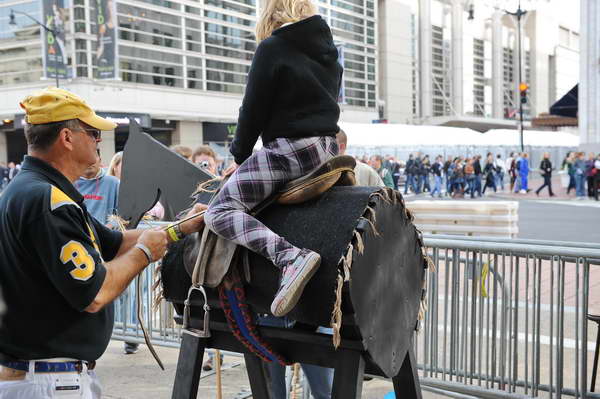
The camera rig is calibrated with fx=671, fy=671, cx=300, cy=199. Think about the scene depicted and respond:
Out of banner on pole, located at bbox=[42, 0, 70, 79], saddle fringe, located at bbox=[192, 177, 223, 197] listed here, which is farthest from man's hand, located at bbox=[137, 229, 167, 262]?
banner on pole, located at bbox=[42, 0, 70, 79]

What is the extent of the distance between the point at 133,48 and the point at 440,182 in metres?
29.1

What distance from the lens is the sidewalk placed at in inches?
214

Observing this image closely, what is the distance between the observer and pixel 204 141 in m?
58.1

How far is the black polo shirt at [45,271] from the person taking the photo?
2.48 m

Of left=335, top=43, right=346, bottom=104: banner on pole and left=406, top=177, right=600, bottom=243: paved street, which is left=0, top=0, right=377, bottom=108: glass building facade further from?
left=406, top=177, right=600, bottom=243: paved street

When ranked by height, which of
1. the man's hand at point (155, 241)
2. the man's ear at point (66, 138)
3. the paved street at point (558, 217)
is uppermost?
the man's ear at point (66, 138)

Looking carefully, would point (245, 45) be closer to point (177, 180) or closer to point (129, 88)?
point (129, 88)

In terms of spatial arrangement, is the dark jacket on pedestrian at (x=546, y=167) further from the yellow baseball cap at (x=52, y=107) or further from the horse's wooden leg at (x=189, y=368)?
the yellow baseball cap at (x=52, y=107)

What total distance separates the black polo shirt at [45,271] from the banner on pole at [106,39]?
148 ft

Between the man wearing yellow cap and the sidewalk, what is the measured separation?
110 inches

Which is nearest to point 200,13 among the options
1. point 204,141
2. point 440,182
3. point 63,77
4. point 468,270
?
point 204,141

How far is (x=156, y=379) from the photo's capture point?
230 inches

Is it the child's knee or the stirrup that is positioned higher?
the child's knee

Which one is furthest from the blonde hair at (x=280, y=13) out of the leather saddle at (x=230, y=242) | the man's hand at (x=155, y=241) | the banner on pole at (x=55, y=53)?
the banner on pole at (x=55, y=53)
